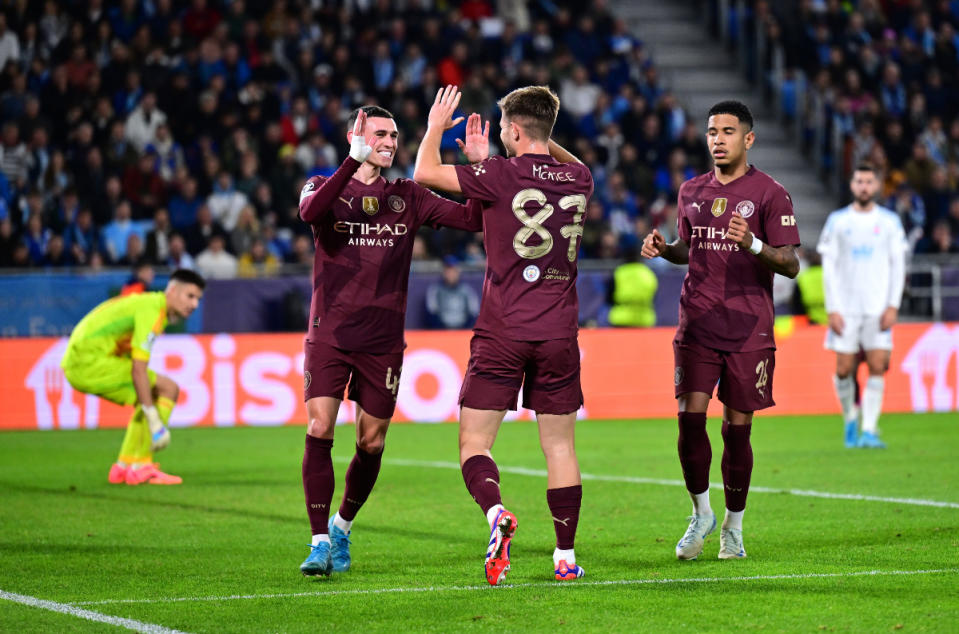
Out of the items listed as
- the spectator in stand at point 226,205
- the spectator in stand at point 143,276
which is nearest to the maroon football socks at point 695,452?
the spectator in stand at point 143,276

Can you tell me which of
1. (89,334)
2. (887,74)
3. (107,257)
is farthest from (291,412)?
(887,74)

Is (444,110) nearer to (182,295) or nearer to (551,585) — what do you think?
(551,585)

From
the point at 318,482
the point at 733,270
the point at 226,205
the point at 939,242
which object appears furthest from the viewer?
the point at 939,242

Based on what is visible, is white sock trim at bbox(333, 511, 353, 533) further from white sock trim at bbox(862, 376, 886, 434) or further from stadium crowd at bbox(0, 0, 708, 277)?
stadium crowd at bbox(0, 0, 708, 277)

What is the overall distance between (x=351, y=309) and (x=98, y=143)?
46.7 ft

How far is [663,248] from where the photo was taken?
7.34 metres

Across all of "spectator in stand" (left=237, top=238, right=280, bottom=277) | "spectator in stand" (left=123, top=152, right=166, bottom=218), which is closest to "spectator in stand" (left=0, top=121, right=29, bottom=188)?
"spectator in stand" (left=123, top=152, right=166, bottom=218)

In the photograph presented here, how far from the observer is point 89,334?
37.7ft

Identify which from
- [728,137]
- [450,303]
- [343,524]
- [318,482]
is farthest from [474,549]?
[450,303]

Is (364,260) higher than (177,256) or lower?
lower

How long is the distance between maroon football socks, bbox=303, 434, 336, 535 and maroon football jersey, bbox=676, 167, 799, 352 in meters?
1.97

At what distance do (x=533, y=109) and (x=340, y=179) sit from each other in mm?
984

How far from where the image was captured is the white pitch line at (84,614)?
5.50 m

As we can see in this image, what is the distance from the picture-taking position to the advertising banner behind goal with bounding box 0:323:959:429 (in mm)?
16453
